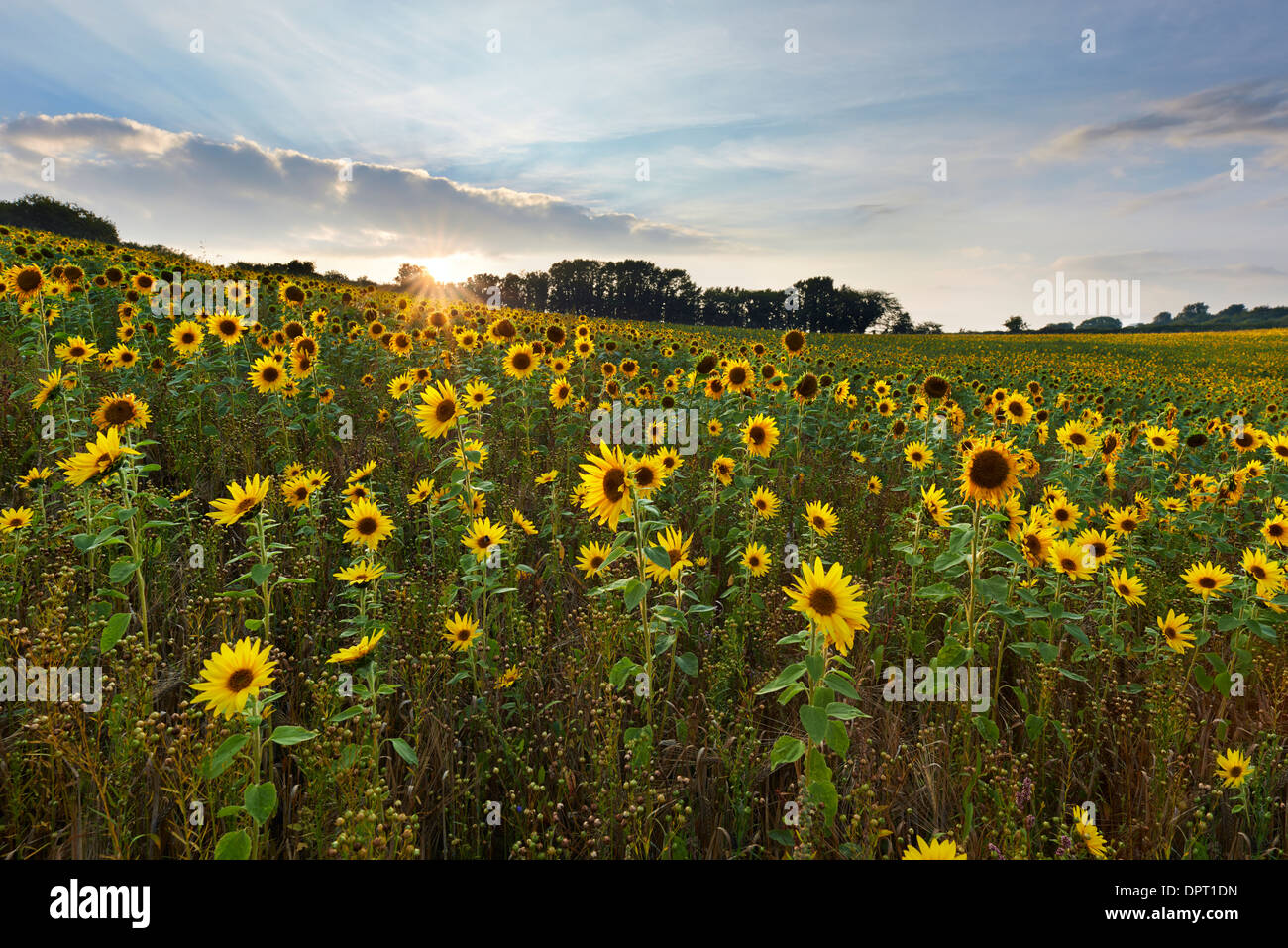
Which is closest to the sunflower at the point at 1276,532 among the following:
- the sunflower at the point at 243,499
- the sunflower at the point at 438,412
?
Result: the sunflower at the point at 438,412

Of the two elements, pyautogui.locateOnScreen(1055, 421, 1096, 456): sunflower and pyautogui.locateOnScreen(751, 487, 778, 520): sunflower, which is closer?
pyautogui.locateOnScreen(751, 487, 778, 520): sunflower

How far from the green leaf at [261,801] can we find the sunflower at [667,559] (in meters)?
1.63

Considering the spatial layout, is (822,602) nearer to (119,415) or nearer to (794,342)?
(119,415)

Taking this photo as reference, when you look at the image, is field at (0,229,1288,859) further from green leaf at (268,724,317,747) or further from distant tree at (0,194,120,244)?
distant tree at (0,194,120,244)

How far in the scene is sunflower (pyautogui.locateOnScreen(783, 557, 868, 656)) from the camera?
2.44 m

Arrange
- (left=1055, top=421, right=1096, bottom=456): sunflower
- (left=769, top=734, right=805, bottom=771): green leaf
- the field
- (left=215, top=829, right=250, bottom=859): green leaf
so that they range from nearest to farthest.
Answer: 1. (left=215, top=829, right=250, bottom=859): green leaf
2. (left=769, top=734, right=805, bottom=771): green leaf
3. the field
4. (left=1055, top=421, right=1096, bottom=456): sunflower

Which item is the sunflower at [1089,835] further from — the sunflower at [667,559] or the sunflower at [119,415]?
the sunflower at [119,415]

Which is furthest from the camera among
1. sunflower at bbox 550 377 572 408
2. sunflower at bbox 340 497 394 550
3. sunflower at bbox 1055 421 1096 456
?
sunflower at bbox 550 377 572 408

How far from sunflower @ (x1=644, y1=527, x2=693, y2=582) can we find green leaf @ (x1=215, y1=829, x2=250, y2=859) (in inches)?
67.6

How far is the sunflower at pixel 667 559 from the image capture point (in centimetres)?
284

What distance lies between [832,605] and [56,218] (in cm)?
5207

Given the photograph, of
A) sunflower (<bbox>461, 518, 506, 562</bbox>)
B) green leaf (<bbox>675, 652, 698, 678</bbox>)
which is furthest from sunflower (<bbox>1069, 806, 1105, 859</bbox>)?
sunflower (<bbox>461, 518, 506, 562</bbox>)

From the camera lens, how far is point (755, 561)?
4660 millimetres
